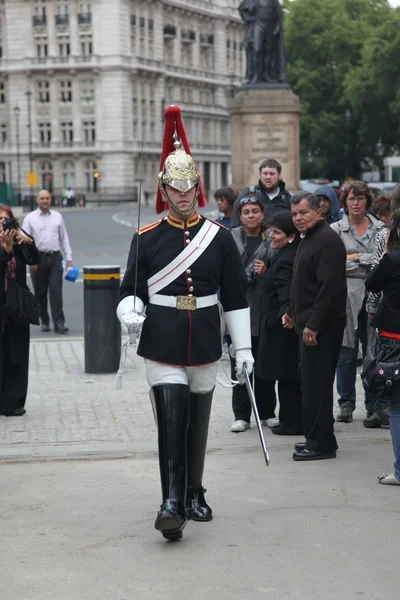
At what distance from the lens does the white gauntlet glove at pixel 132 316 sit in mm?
6656

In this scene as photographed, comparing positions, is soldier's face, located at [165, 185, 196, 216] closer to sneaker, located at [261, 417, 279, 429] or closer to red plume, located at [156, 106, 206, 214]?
red plume, located at [156, 106, 206, 214]

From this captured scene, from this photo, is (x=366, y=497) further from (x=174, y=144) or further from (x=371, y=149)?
(x=371, y=149)

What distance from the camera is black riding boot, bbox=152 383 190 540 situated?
665cm

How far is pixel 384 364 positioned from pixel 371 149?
73516 millimetres

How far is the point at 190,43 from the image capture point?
12194cm

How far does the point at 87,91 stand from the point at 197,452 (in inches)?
4167

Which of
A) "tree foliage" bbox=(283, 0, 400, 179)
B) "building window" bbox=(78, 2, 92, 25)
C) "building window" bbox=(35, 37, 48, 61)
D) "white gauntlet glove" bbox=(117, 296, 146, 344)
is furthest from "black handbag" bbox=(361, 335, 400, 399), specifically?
"building window" bbox=(35, 37, 48, 61)

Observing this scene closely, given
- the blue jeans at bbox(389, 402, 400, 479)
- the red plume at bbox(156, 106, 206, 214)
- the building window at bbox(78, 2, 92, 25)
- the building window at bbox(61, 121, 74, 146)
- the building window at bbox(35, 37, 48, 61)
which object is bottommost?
the blue jeans at bbox(389, 402, 400, 479)

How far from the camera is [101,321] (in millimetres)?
13211

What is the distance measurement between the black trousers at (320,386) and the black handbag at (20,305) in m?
2.56

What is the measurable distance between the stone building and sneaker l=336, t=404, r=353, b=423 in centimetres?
9579

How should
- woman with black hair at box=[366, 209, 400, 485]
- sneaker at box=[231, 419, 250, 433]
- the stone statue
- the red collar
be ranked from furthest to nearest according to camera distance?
1. the stone statue
2. sneaker at box=[231, 419, 250, 433]
3. woman with black hair at box=[366, 209, 400, 485]
4. the red collar

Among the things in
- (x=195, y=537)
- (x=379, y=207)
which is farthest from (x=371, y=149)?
(x=195, y=537)

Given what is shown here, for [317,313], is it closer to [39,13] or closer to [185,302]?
[185,302]
